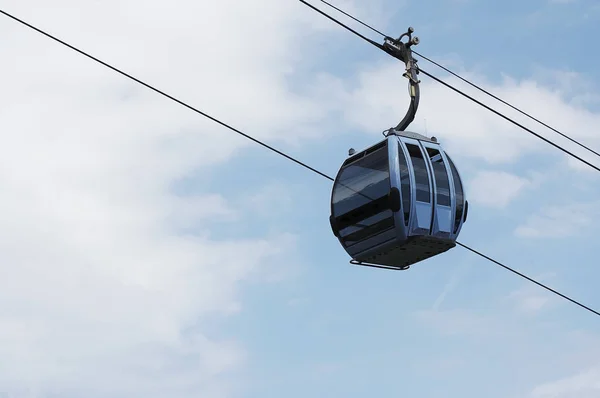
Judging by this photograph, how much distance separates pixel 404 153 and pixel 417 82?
5.14 ft

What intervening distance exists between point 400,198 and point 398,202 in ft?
0.30

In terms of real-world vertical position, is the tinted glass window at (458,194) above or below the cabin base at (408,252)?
above

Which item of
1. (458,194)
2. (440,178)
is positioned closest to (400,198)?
(440,178)

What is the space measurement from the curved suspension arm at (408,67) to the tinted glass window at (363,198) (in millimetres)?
1012

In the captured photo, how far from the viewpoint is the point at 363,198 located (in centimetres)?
2180

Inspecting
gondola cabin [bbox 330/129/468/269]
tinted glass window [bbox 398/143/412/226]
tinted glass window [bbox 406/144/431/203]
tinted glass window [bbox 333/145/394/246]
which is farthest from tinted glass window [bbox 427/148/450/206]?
tinted glass window [bbox 333/145/394/246]

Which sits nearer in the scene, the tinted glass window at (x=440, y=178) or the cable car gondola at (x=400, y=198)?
the cable car gondola at (x=400, y=198)

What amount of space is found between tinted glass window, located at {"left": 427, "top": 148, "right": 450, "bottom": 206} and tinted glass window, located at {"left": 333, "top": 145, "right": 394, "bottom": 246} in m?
1.08

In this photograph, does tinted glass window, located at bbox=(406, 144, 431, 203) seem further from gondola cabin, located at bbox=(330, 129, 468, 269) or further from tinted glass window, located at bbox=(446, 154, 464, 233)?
tinted glass window, located at bbox=(446, 154, 464, 233)

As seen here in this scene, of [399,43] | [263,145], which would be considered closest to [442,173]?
[399,43]

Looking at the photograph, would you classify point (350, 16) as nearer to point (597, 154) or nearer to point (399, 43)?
point (399, 43)

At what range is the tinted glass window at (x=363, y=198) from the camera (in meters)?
21.3

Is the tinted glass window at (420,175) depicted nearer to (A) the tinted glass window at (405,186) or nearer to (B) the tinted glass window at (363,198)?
(A) the tinted glass window at (405,186)

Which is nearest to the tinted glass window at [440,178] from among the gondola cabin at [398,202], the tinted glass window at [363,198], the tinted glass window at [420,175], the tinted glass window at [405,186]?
the gondola cabin at [398,202]
